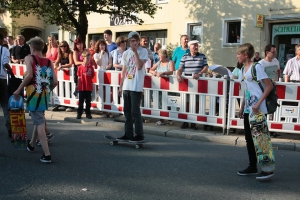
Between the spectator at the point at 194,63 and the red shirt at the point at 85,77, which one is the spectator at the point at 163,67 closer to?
the spectator at the point at 194,63

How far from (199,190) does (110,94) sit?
569 cm

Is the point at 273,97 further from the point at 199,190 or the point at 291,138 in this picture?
the point at 291,138

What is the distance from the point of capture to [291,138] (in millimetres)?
8227

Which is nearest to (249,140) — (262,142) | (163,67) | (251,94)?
(262,142)

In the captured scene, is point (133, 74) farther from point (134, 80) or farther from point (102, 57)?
point (102, 57)

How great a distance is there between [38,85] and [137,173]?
2017 millimetres

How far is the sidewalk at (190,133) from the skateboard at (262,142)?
2.41 meters

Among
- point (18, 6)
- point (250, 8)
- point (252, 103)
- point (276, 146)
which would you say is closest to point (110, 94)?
point (276, 146)

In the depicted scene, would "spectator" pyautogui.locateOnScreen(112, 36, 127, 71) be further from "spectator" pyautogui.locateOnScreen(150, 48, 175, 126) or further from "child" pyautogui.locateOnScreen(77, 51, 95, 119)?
"spectator" pyautogui.locateOnScreen(150, 48, 175, 126)

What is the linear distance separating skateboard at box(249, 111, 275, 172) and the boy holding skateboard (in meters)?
3.08

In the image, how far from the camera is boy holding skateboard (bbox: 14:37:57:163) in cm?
581

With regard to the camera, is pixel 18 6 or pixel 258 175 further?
pixel 18 6

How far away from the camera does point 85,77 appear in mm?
9781

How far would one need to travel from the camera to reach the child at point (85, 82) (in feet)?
32.1
